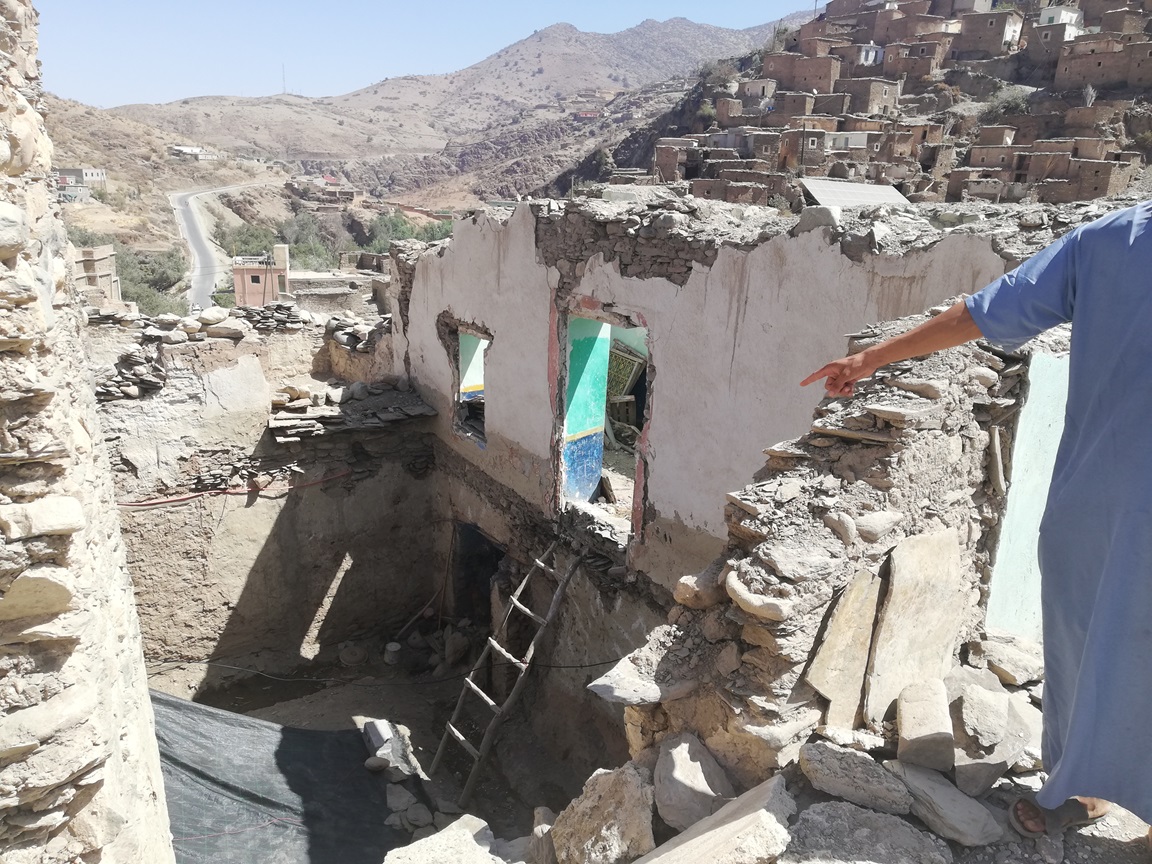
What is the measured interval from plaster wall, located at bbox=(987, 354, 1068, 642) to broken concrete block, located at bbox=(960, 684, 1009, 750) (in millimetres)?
929

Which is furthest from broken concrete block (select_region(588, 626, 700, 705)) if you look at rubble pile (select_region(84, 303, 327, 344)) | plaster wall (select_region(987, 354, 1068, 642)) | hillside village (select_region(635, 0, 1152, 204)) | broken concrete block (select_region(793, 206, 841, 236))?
hillside village (select_region(635, 0, 1152, 204))

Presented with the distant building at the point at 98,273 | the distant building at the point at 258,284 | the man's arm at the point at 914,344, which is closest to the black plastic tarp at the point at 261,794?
the man's arm at the point at 914,344

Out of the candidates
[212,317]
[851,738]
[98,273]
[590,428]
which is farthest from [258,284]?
[851,738]

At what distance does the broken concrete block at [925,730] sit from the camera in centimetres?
208

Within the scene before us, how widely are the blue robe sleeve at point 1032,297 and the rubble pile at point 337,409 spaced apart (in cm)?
724

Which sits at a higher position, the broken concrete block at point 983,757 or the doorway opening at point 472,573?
the broken concrete block at point 983,757

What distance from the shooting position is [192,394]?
7742 millimetres

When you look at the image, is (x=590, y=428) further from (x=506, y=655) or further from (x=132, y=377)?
(x=132, y=377)

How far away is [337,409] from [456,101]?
127795 millimetres

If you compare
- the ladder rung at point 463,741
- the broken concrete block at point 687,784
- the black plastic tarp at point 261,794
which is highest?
the broken concrete block at point 687,784

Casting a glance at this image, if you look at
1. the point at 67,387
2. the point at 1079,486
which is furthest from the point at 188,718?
the point at 1079,486

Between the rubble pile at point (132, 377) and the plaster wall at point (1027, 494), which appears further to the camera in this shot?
the rubble pile at point (132, 377)

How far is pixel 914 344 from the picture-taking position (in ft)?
6.91

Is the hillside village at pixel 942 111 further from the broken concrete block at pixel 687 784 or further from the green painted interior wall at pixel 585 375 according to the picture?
the broken concrete block at pixel 687 784
